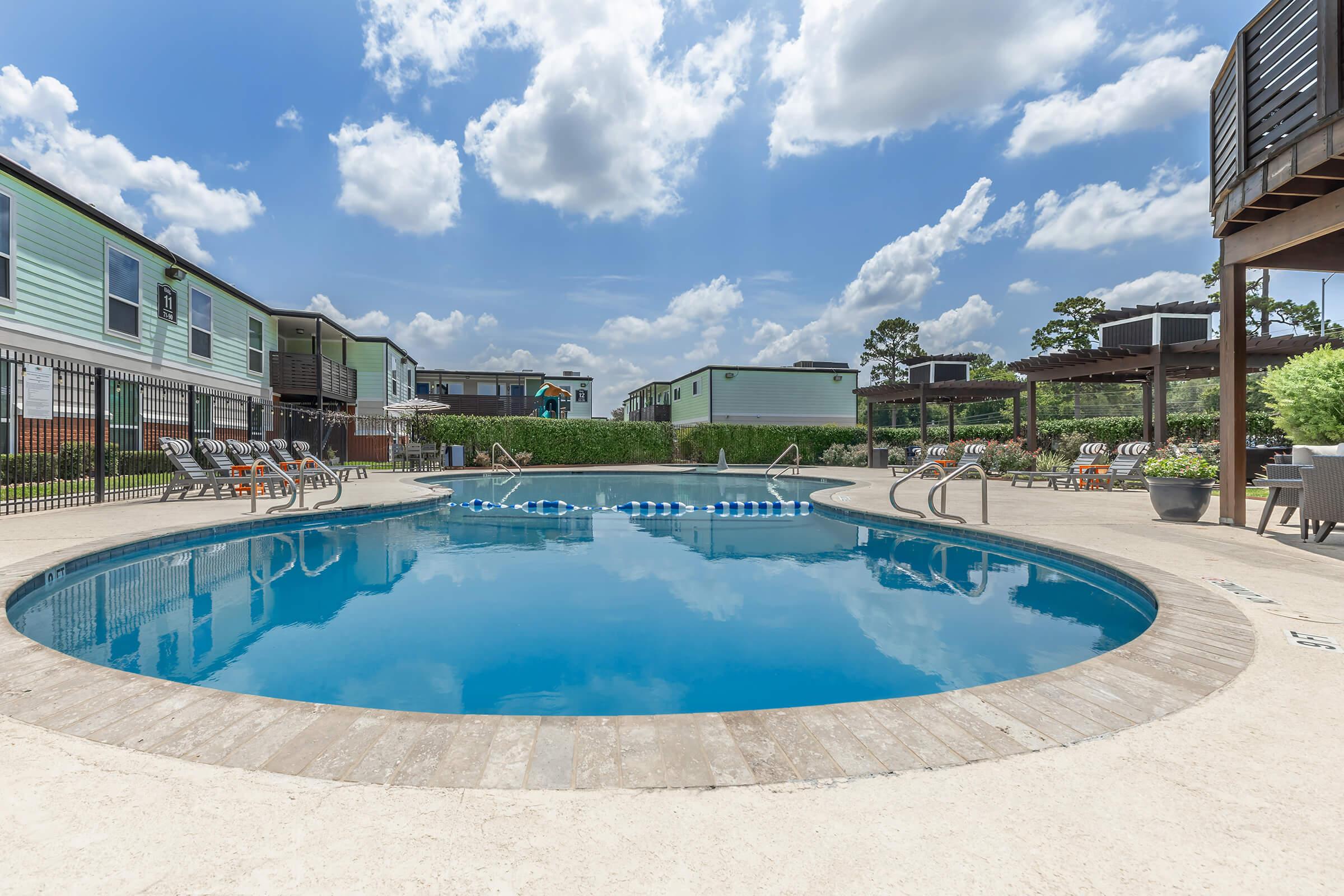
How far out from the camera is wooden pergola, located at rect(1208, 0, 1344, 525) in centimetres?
514

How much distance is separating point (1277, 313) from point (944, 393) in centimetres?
2434

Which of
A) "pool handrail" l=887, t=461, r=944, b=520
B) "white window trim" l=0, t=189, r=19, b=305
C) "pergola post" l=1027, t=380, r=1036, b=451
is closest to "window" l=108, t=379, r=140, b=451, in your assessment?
"white window trim" l=0, t=189, r=19, b=305

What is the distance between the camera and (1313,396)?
914 cm

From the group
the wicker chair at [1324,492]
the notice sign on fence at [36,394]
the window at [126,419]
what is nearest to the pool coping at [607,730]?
the wicker chair at [1324,492]

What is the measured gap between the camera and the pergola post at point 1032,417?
1820cm

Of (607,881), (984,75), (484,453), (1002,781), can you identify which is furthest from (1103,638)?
(484,453)

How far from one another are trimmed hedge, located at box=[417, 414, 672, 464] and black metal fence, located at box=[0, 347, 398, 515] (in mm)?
5827

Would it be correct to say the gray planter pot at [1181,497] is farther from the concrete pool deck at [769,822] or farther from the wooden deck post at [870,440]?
the wooden deck post at [870,440]

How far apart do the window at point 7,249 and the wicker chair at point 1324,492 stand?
18043 millimetres

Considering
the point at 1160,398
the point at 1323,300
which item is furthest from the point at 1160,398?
the point at 1323,300

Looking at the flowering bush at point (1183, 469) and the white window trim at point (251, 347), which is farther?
the white window trim at point (251, 347)

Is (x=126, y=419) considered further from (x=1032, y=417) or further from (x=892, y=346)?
(x=892, y=346)

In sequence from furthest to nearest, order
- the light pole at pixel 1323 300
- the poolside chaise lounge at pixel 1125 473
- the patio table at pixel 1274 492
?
the light pole at pixel 1323 300 < the poolside chaise lounge at pixel 1125 473 < the patio table at pixel 1274 492

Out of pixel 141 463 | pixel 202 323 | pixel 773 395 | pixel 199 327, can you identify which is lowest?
pixel 141 463
